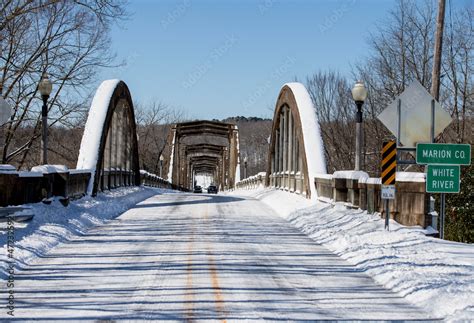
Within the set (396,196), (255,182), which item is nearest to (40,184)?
(396,196)

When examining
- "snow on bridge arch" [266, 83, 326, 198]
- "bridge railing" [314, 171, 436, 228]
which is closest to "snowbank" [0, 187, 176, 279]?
"bridge railing" [314, 171, 436, 228]

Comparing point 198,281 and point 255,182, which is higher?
point 255,182

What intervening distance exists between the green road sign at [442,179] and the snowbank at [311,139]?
1021 cm

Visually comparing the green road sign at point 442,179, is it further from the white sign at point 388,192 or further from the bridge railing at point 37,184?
the bridge railing at point 37,184

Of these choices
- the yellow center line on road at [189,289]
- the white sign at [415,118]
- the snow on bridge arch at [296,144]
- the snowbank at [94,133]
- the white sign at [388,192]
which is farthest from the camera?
the snow on bridge arch at [296,144]

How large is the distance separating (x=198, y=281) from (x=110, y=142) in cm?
2164

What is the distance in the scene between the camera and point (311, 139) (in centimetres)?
2509

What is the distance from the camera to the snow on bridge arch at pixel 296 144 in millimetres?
24438

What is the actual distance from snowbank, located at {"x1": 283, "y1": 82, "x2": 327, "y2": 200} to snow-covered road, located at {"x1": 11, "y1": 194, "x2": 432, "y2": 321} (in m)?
8.57

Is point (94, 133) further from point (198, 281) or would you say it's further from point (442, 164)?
point (198, 281)

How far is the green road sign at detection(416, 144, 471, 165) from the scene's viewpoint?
42.7 ft

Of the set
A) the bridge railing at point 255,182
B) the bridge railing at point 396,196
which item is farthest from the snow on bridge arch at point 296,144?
the bridge railing at point 396,196

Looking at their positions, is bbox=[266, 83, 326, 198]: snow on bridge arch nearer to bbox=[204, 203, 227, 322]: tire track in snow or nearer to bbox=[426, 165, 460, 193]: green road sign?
bbox=[426, 165, 460, 193]: green road sign

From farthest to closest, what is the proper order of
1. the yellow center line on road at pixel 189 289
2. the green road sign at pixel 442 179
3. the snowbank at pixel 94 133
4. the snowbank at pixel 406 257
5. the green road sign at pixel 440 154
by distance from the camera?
the snowbank at pixel 94 133, the green road sign at pixel 440 154, the green road sign at pixel 442 179, the snowbank at pixel 406 257, the yellow center line on road at pixel 189 289
